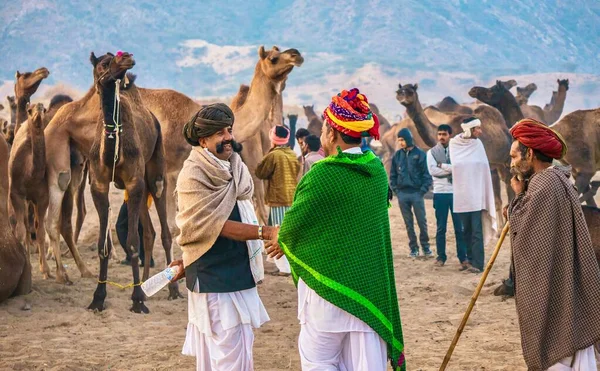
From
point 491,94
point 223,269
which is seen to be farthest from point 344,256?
point 491,94

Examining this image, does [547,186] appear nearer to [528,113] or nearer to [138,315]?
[138,315]

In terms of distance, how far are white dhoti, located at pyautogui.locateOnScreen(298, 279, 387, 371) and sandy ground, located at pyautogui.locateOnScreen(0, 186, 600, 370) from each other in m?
2.44

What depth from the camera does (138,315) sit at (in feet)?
28.6

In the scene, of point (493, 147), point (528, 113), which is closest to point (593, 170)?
point (493, 147)

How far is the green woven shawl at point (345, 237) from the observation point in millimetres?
4332

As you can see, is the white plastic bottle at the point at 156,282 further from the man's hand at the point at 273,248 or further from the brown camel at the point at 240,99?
the brown camel at the point at 240,99

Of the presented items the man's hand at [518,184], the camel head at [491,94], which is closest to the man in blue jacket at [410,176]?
the camel head at [491,94]

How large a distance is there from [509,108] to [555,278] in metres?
13.0

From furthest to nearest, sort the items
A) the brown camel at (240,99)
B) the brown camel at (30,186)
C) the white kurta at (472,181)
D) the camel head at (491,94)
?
1. the camel head at (491,94)
2. the brown camel at (240,99)
3. the white kurta at (472,181)
4. the brown camel at (30,186)

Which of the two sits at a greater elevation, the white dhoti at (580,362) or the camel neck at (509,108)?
the camel neck at (509,108)

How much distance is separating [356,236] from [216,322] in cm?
104

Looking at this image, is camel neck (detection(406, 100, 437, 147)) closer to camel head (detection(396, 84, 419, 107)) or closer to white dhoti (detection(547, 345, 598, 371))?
camel head (detection(396, 84, 419, 107))

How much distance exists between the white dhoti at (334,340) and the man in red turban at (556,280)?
82cm

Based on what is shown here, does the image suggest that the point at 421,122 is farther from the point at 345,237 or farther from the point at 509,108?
the point at 345,237
